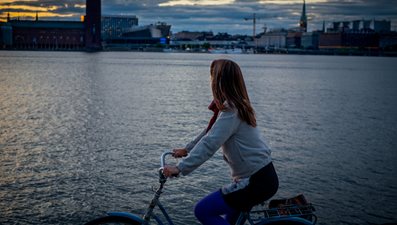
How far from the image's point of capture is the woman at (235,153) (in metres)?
3.94

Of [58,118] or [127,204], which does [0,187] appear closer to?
[127,204]

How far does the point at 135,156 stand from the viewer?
12.6 meters

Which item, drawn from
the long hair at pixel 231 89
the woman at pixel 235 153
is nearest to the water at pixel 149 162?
the woman at pixel 235 153

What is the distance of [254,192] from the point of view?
13.1 feet

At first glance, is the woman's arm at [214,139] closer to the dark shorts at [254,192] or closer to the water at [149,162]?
the dark shorts at [254,192]

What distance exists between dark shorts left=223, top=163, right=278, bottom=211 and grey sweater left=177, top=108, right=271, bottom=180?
61 mm

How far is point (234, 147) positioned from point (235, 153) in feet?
0.16

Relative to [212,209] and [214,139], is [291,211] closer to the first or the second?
[212,209]

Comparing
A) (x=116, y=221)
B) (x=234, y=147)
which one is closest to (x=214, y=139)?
(x=234, y=147)

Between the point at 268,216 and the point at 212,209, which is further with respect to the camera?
the point at 268,216

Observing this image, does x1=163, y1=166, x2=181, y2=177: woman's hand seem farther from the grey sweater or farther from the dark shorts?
the dark shorts

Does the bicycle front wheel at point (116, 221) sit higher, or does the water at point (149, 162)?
the bicycle front wheel at point (116, 221)

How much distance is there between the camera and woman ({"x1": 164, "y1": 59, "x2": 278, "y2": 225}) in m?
3.94

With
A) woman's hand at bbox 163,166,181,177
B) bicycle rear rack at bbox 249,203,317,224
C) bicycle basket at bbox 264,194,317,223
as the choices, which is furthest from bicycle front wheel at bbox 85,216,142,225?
bicycle basket at bbox 264,194,317,223
